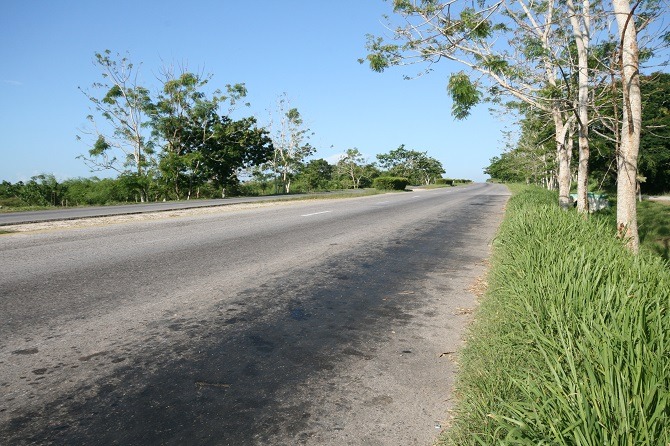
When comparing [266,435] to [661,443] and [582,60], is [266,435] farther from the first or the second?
[582,60]

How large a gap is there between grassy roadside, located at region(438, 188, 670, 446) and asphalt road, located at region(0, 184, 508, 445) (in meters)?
0.27

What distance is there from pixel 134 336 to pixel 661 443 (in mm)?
3424

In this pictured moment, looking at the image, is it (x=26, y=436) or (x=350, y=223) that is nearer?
(x=26, y=436)

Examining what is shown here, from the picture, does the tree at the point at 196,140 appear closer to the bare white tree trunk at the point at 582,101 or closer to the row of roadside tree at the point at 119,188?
the row of roadside tree at the point at 119,188

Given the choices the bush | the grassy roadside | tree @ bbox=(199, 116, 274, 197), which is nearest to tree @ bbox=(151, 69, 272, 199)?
tree @ bbox=(199, 116, 274, 197)

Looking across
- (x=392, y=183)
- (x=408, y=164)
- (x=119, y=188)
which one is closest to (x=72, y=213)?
(x=119, y=188)

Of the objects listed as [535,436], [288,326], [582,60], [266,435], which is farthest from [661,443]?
[582,60]

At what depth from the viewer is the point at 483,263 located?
662 centimetres

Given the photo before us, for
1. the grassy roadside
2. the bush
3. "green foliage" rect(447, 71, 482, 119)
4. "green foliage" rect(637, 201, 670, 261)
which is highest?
"green foliage" rect(447, 71, 482, 119)

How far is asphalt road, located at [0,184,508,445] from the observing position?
2234mm

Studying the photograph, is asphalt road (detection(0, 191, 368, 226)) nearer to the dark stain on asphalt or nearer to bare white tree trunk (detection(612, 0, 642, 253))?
Answer: the dark stain on asphalt

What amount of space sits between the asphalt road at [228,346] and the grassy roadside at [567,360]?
0.90ft

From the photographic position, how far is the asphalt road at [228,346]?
2.23 m

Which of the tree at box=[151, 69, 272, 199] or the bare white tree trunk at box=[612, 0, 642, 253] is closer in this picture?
the bare white tree trunk at box=[612, 0, 642, 253]
